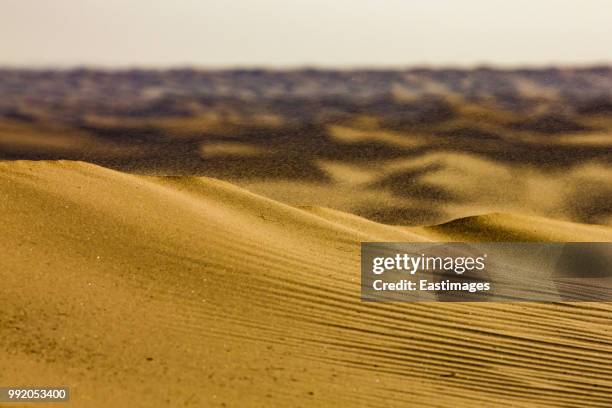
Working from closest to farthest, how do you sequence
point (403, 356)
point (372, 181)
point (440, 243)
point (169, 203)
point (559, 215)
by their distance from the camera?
point (403, 356) < point (169, 203) < point (440, 243) < point (559, 215) < point (372, 181)

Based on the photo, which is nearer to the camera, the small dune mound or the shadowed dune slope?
the shadowed dune slope

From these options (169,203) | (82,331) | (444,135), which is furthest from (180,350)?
(444,135)

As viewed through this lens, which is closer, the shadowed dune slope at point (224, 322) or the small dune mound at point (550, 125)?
the shadowed dune slope at point (224, 322)

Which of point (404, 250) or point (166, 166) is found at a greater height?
point (166, 166)

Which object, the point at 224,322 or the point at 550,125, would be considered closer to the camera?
the point at 224,322

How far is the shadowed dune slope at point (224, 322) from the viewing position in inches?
199

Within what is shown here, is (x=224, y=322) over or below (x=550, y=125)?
below

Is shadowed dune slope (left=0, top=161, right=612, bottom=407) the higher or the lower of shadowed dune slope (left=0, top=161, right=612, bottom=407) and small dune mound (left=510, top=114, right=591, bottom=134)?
the lower

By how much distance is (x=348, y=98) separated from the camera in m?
25.3

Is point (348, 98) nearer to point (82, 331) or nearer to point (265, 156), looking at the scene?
point (265, 156)

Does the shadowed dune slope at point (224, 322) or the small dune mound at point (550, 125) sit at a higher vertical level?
the small dune mound at point (550, 125)

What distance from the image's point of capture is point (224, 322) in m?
5.86

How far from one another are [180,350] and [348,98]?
20519mm

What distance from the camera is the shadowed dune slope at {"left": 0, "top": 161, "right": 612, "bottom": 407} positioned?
505 centimetres
